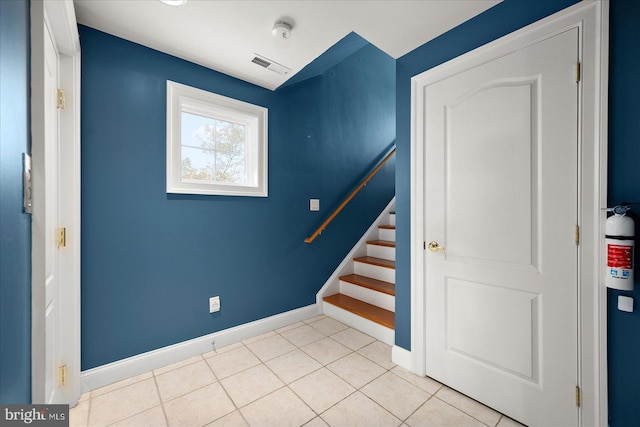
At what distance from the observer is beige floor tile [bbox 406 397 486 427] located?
1.53 meters

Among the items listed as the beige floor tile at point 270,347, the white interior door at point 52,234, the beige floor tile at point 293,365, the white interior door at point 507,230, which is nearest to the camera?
the white interior door at point 507,230

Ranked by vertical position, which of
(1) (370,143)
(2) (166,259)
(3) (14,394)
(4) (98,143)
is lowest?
(3) (14,394)

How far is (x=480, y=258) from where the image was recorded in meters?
1.69

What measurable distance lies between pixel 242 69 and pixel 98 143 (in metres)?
1.25

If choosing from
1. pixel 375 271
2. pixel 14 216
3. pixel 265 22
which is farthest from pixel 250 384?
pixel 265 22

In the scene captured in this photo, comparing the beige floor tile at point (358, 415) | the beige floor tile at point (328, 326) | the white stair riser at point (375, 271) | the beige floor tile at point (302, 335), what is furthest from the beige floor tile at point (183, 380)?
the white stair riser at point (375, 271)

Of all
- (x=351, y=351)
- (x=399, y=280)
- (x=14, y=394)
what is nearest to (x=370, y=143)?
(x=399, y=280)

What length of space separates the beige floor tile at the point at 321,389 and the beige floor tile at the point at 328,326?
2.20 feet

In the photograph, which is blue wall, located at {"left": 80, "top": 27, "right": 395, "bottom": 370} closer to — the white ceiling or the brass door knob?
the white ceiling

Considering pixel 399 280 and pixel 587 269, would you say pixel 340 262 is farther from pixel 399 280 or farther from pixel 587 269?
pixel 587 269

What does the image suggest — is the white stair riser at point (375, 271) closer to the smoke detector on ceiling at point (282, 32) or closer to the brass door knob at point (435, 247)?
the brass door knob at point (435, 247)

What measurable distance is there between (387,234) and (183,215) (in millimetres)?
2476

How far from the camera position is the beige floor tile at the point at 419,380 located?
184 centimetres

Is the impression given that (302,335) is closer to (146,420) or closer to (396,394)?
(396,394)
